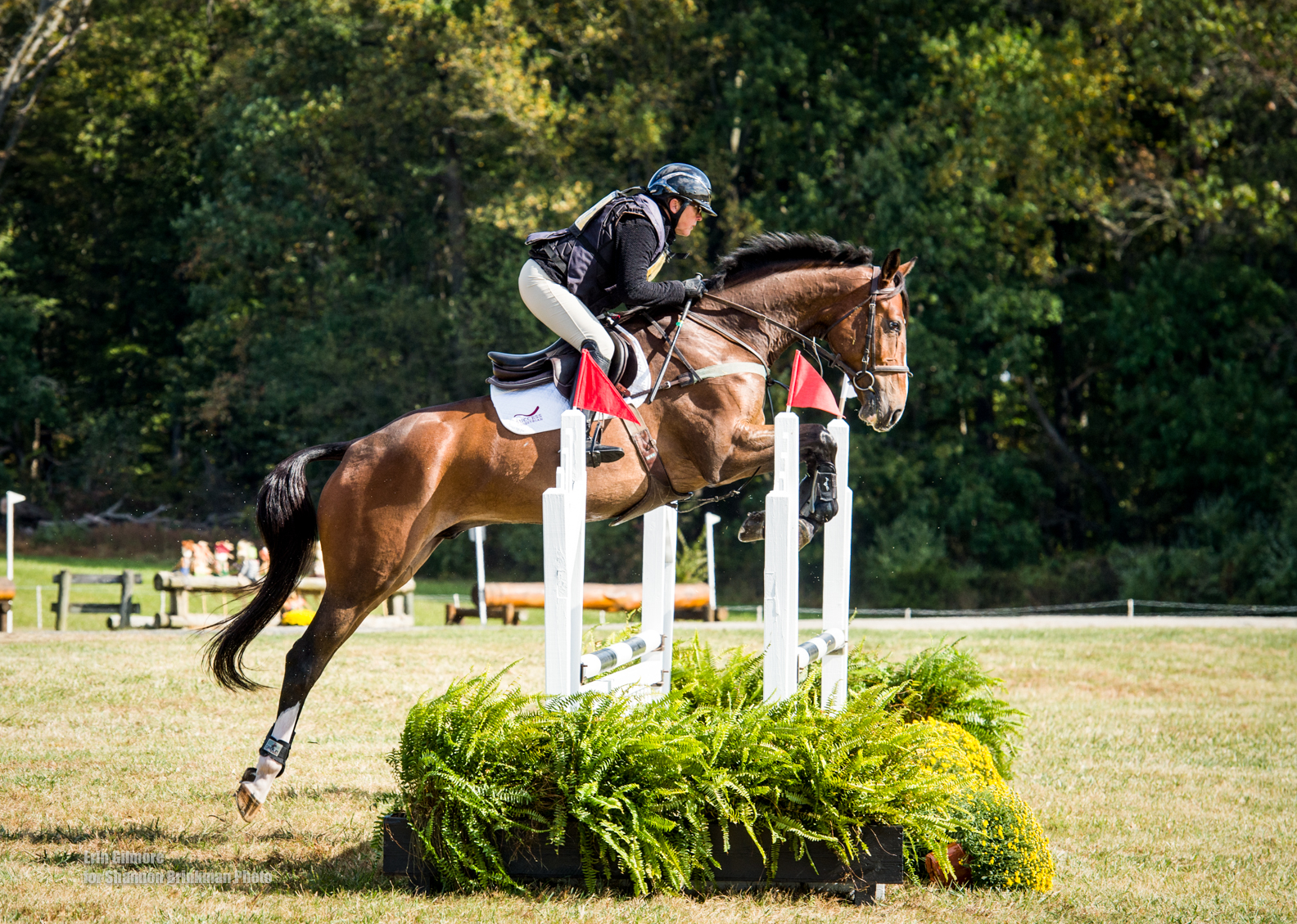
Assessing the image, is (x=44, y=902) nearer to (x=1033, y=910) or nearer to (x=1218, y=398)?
(x=1033, y=910)

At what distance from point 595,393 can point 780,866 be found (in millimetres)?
1745

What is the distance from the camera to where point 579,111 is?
2388 centimetres

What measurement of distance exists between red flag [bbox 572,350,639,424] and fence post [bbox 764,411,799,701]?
1.99 feet

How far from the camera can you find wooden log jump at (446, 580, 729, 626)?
51.3ft

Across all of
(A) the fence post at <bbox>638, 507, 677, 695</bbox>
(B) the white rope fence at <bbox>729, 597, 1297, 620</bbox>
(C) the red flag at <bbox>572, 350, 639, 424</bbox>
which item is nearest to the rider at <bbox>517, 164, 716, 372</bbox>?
(C) the red flag at <bbox>572, 350, 639, 424</bbox>

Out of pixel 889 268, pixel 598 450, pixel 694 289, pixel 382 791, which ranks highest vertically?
pixel 889 268

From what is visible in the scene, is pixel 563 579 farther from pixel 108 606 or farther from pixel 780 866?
pixel 108 606

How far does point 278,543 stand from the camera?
509 cm

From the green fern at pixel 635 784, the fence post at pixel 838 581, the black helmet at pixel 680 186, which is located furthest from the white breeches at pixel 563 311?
the green fern at pixel 635 784

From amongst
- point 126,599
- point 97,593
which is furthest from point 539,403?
point 97,593

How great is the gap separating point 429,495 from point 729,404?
1201mm

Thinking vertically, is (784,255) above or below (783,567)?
above

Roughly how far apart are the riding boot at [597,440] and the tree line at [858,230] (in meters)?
17.6

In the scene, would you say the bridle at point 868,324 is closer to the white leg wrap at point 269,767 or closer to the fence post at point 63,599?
the white leg wrap at point 269,767
